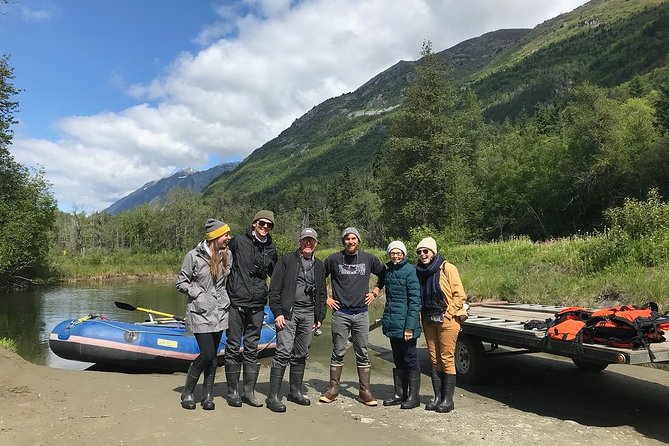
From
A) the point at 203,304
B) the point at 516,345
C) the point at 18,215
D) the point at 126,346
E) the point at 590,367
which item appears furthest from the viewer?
the point at 18,215

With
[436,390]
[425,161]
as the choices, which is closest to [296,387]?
[436,390]

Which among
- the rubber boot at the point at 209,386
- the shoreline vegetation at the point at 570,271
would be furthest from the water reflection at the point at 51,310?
the shoreline vegetation at the point at 570,271

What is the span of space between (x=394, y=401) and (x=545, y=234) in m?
39.0

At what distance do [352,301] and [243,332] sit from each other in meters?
1.39

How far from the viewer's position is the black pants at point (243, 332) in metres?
5.68

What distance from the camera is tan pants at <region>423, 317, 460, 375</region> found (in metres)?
5.75

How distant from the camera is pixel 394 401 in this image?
612 cm

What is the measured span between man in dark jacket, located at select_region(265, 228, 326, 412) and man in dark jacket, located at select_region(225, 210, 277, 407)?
0.17 metres

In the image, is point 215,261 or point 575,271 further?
point 575,271

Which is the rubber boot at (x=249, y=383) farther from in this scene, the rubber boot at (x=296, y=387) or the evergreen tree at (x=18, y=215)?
the evergreen tree at (x=18, y=215)

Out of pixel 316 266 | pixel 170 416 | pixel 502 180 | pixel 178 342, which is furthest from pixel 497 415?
pixel 502 180

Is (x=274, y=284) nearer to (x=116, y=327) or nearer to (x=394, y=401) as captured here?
(x=394, y=401)

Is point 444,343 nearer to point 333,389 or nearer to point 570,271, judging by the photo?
point 333,389

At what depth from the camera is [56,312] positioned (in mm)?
21094
